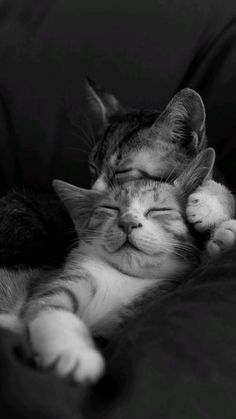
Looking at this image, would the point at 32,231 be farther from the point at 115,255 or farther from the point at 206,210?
the point at 206,210

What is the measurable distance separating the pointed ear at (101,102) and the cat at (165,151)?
0.4 inches

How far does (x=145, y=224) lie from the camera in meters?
0.98

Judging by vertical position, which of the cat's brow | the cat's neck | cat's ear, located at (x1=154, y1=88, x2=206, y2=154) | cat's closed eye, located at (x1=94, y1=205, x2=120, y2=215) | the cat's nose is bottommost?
the cat's neck

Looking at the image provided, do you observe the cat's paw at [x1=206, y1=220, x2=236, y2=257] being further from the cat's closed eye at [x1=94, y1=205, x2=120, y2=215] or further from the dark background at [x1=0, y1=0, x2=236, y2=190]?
the dark background at [x1=0, y1=0, x2=236, y2=190]

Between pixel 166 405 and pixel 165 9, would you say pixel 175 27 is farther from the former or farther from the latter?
pixel 166 405

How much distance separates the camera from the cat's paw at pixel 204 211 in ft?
3.23

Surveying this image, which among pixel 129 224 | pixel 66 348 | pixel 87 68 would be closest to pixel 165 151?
pixel 129 224

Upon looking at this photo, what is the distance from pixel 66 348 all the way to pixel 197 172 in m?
0.51

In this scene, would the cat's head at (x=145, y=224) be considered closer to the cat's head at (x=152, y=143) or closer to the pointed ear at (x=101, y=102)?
the cat's head at (x=152, y=143)

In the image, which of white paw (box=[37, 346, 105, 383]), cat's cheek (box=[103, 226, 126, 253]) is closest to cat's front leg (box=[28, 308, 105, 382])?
white paw (box=[37, 346, 105, 383])

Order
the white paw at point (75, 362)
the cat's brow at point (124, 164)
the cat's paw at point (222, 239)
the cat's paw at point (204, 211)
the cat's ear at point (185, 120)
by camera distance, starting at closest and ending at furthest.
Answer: the white paw at point (75, 362)
the cat's paw at point (222, 239)
the cat's paw at point (204, 211)
the cat's ear at point (185, 120)
the cat's brow at point (124, 164)

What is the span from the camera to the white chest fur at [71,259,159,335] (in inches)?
36.8

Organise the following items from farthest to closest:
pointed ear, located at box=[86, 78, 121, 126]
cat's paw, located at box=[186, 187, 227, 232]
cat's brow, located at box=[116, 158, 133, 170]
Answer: pointed ear, located at box=[86, 78, 121, 126] < cat's brow, located at box=[116, 158, 133, 170] < cat's paw, located at box=[186, 187, 227, 232]

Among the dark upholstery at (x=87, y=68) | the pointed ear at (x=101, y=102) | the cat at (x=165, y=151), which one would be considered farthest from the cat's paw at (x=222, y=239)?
the pointed ear at (x=101, y=102)
